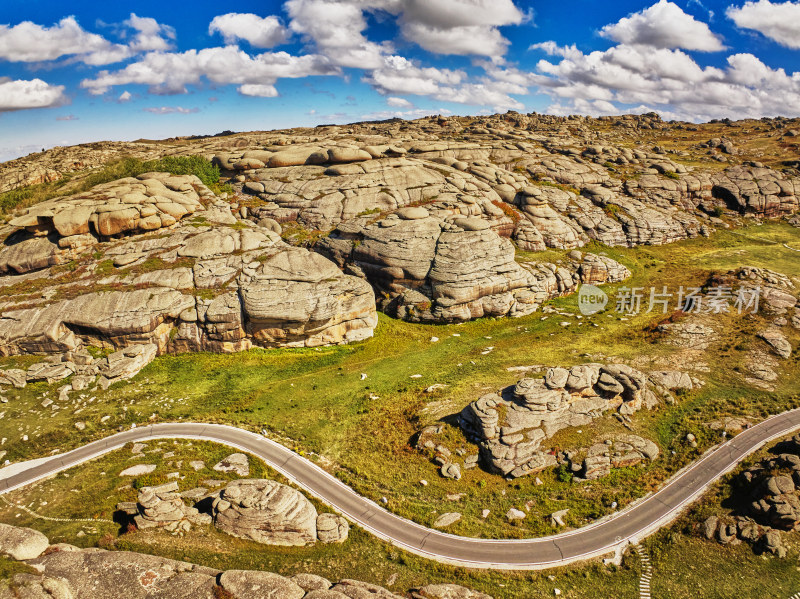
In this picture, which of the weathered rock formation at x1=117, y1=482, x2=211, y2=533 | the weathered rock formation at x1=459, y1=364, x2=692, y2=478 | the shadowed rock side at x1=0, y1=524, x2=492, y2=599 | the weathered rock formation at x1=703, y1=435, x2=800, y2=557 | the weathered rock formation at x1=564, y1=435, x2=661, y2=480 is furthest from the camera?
the weathered rock formation at x1=459, y1=364, x2=692, y2=478

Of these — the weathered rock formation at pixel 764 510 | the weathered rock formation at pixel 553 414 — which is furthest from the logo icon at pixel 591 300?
the weathered rock formation at pixel 764 510

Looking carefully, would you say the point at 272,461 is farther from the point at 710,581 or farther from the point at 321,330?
the point at 710,581

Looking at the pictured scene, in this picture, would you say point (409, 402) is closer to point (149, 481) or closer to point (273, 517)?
point (273, 517)

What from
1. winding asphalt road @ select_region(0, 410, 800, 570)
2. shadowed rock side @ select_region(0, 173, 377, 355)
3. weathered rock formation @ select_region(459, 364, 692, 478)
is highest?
shadowed rock side @ select_region(0, 173, 377, 355)

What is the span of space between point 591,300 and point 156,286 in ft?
221

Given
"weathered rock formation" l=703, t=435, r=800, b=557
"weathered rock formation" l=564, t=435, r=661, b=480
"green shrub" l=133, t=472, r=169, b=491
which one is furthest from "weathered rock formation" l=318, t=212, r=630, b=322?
"green shrub" l=133, t=472, r=169, b=491

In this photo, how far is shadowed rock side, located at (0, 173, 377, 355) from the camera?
5194 centimetres

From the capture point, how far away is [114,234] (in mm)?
61688

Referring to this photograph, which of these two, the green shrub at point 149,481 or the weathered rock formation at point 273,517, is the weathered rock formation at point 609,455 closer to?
the weathered rock formation at point 273,517

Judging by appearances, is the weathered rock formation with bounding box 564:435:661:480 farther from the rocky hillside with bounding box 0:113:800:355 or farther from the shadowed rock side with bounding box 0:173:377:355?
the shadowed rock side with bounding box 0:173:377:355

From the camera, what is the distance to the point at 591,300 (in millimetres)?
70188

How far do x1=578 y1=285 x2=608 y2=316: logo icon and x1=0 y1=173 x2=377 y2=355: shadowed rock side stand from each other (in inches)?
1385

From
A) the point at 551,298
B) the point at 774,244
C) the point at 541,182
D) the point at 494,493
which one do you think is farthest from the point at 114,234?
the point at 774,244

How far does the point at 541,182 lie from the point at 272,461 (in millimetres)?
87972
